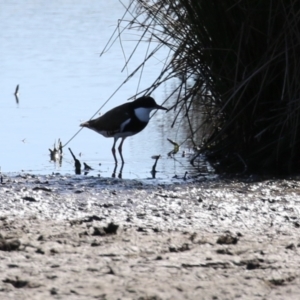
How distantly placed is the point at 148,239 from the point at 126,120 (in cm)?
348

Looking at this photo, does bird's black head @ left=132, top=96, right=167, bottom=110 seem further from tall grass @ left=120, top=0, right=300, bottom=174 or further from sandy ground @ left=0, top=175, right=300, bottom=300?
sandy ground @ left=0, top=175, right=300, bottom=300

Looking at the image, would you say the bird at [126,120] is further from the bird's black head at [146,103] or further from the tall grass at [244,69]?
the tall grass at [244,69]

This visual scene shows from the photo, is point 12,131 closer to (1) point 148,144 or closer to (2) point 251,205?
(1) point 148,144

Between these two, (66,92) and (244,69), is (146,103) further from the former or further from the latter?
(66,92)

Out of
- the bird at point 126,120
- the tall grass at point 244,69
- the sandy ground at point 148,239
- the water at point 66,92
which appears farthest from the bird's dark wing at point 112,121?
the sandy ground at point 148,239

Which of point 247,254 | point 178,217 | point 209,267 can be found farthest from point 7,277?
point 178,217

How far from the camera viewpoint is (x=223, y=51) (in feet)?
21.2

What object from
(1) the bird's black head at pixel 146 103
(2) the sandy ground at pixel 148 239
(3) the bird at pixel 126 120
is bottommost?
(2) the sandy ground at pixel 148 239

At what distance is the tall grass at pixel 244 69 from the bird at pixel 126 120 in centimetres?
95

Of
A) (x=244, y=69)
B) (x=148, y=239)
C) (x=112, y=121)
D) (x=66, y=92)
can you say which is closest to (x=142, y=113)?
(x=112, y=121)

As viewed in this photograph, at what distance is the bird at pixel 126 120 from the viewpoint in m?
7.89

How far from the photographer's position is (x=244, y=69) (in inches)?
252

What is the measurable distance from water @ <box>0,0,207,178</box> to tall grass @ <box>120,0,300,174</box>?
0.40 meters

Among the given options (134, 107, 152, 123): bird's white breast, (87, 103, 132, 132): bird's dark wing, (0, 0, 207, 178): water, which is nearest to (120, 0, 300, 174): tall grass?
(0, 0, 207, 178): water
